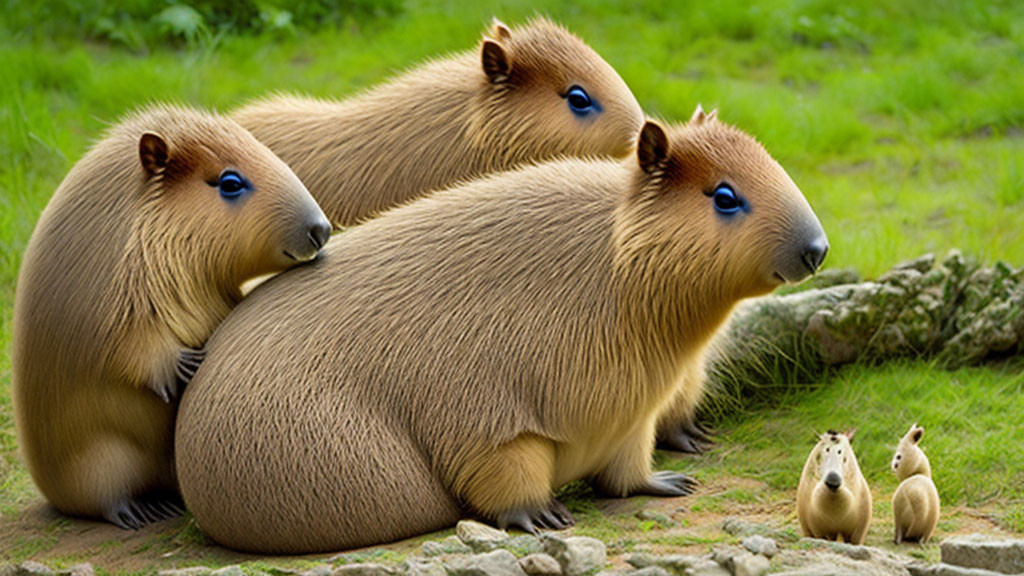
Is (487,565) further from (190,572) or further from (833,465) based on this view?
(833,465)

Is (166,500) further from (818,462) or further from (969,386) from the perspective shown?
(969,386)

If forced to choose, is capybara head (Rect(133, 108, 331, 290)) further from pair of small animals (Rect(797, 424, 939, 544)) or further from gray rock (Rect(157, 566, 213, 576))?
pair of small animals (Rect(797, 424, 939, 544))

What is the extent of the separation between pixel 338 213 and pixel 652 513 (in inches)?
80.8

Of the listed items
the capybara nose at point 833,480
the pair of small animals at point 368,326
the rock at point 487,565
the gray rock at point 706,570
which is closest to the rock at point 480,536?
the rock at point 487,565

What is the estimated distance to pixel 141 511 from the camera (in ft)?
17.9

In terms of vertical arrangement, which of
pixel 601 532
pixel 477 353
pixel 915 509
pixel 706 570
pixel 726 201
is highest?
pixel 726 201

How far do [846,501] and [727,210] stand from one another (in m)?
1.10

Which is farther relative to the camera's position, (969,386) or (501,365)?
(969,386)

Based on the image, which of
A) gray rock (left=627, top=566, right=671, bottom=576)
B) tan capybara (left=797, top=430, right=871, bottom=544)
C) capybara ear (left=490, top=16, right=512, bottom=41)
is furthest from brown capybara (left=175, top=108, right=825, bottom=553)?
capybara ear (left=490, top=16, right=512, bottom=41)

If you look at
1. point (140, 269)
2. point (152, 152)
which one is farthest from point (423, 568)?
point (152, 152)

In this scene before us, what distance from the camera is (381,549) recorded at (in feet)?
15.6

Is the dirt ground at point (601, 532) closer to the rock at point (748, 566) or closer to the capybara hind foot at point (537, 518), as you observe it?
the capybara hind foot at point (537, 518)

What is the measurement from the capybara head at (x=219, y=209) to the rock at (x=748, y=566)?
78.0 inches

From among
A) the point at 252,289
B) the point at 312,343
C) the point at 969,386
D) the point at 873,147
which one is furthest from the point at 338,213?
the point at 873,147
